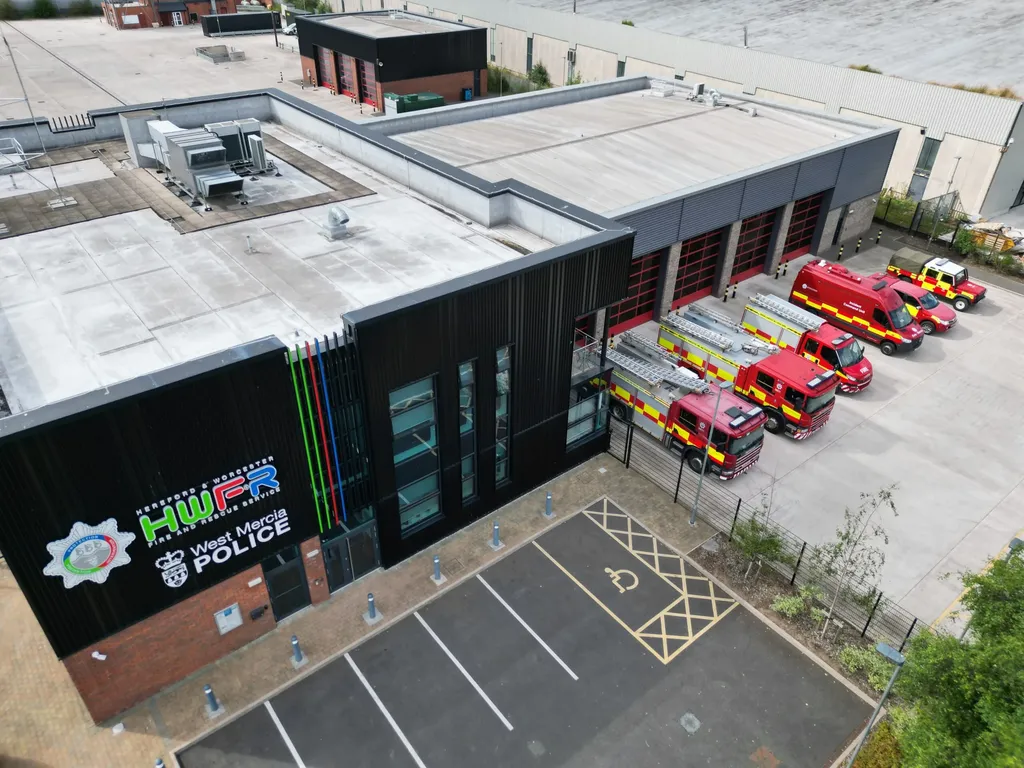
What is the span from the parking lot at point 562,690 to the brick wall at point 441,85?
170 ft

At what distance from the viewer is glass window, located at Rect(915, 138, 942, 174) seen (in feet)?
148

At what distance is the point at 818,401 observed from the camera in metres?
27.1

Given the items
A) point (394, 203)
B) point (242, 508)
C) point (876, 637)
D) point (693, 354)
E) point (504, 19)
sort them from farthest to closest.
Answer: point (504, 19) → point (693, 354) → point (394, 203) → point (876, 637) → point (242, 508)

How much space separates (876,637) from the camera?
20.3 m

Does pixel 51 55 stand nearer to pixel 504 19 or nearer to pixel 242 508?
pixel 504 19

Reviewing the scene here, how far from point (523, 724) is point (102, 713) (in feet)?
35.2

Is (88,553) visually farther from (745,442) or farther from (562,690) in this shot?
(745,442)

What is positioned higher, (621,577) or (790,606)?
(790,606)

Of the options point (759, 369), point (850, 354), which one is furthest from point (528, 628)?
point (850, 354)

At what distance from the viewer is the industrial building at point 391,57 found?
201 ft

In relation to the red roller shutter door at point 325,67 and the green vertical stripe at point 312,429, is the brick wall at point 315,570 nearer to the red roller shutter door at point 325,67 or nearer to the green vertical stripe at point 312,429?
the green vertical stripe at point 312,429

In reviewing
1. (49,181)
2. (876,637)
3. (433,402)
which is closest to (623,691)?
(876,637)

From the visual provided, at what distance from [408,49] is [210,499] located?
179ft

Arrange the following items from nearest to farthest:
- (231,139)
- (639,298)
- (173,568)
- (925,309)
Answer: (173,568) < (231,139) < (639,298) < (925,309)
